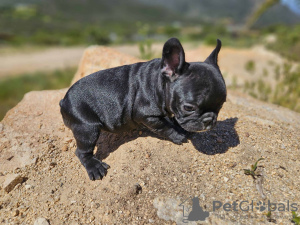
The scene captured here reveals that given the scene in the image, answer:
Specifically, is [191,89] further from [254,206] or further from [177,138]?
[254,206]

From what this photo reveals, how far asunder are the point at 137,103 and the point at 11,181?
88.5 inches

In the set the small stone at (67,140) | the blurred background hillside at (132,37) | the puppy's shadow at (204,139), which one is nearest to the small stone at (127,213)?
the puppy's shadow at (204,139)

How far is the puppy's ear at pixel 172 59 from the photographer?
304 cm

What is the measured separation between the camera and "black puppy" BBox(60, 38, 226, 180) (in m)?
3.15

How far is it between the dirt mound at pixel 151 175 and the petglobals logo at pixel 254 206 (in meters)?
0.02

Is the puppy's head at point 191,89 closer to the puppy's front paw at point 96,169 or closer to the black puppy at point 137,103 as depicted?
the black puppy at point 137,103

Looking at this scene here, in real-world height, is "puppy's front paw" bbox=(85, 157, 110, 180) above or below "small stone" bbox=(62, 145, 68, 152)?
above

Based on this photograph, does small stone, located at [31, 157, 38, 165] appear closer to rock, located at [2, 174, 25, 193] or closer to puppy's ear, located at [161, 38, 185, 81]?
rock, located at [2, 174, 25, 193]

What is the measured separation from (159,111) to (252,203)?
173 centimetres

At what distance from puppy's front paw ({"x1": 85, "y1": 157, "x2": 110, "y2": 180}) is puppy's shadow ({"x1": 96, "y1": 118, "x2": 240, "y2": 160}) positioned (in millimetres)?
358

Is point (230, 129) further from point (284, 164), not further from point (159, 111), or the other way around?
point (159, 111)

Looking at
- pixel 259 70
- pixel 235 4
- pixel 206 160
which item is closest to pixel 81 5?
pixel 235 4

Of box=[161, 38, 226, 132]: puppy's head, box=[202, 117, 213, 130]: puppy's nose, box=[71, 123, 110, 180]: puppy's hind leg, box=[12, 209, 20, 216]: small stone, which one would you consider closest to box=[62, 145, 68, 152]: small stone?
box=[71, 123, 110, 180]: puppy's hind leg

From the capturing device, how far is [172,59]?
10.5 feet
